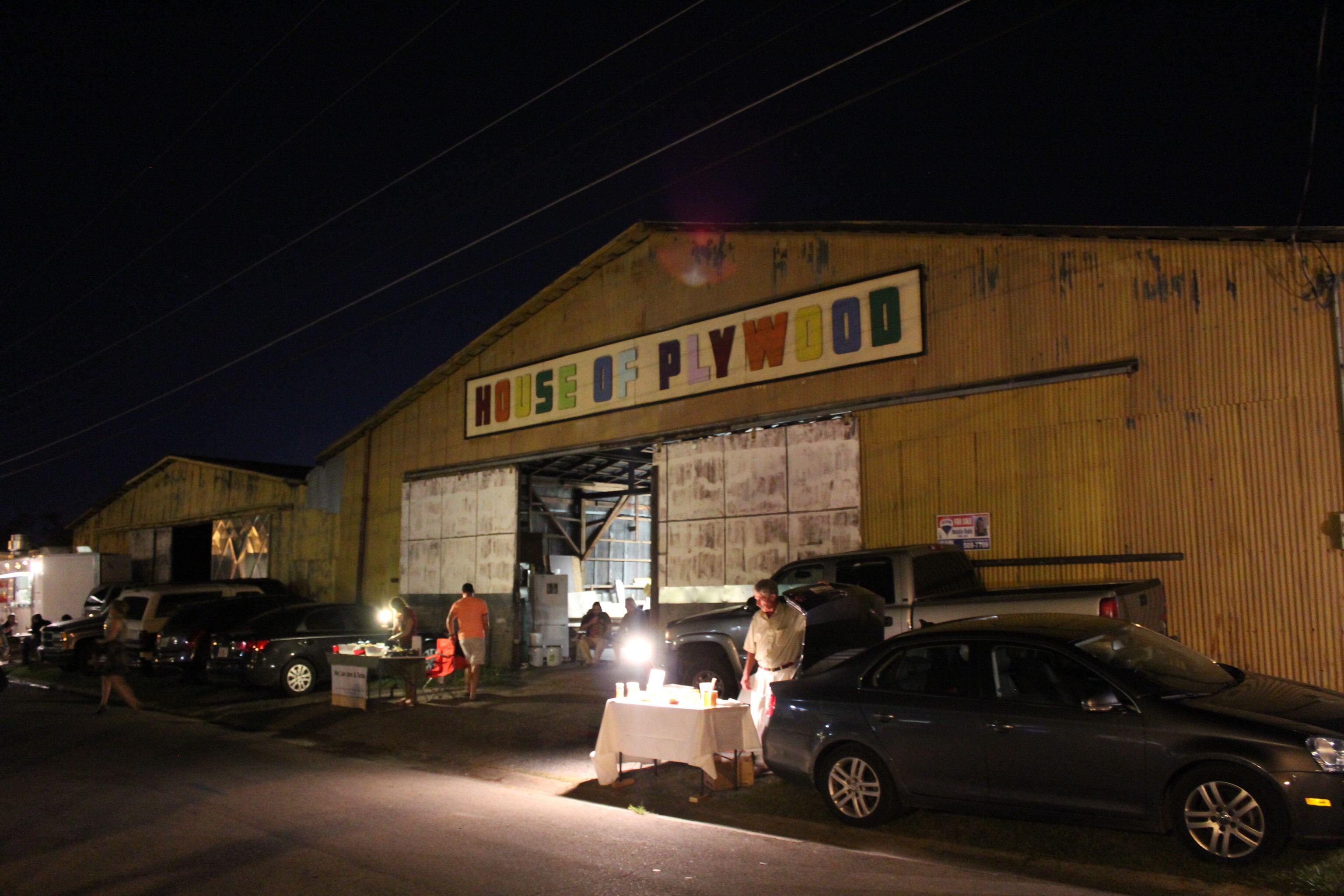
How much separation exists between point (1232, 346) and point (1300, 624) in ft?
10.3

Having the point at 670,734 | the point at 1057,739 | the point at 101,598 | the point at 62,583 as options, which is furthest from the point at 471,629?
the point at 62,583

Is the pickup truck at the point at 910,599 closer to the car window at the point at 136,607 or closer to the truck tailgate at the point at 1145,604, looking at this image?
the truck tailgate at the point at 1145,604

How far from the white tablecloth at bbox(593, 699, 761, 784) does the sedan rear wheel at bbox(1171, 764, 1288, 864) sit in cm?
367

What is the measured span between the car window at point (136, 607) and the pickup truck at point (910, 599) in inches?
552

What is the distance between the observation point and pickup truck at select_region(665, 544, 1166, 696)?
9281mm

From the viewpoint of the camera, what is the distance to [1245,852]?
5.70 meters

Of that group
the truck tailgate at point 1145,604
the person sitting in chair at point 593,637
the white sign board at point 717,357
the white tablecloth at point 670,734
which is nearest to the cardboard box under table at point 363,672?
the person sitting in chair at point 593,637

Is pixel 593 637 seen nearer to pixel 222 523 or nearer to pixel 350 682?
pixel 350 682

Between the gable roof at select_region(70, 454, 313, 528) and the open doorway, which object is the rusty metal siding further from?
the gable roof at select_region(70, 454, 313, 528)

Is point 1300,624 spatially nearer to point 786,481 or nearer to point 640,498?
point 786,481

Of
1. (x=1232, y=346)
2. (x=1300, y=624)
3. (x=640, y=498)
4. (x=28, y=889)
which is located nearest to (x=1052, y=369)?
(x=1232, y=346)

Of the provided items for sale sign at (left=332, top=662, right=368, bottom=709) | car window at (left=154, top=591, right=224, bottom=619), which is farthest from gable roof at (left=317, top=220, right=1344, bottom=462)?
for sale sign at (left=332, top=662, right=368, bottom=709)

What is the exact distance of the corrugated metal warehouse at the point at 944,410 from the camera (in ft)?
34.9

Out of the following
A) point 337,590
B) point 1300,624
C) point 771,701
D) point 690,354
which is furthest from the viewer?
point 337,590
